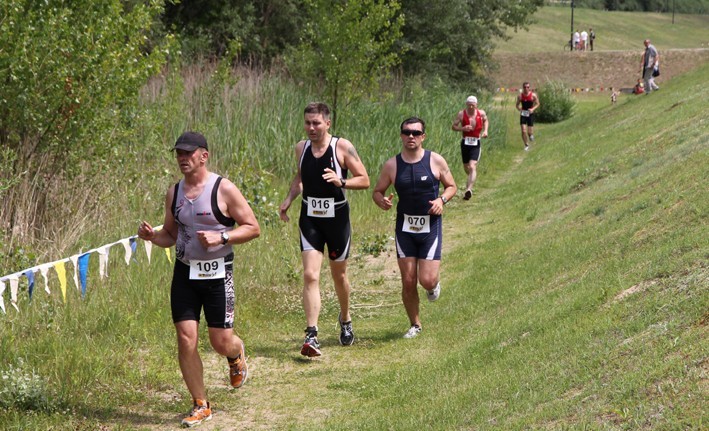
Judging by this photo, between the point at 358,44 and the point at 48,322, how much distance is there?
12.8 meters

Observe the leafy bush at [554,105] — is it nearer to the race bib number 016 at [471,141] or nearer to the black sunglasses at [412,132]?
the race bib number 016 at [471,141]

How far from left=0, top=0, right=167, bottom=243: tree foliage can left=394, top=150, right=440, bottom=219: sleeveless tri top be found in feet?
11.7

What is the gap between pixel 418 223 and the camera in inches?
352

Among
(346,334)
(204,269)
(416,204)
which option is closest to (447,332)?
(346,334)

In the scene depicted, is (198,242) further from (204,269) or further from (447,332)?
(447,332)

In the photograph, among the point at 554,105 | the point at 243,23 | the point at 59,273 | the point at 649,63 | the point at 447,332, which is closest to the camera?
the point at 59,273

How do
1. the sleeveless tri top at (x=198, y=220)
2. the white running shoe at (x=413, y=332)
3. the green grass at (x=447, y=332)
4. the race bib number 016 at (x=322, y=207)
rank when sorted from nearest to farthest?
the green grass at (x=447, y=332)
the sleeveless tri top at (x=198, y=220)
the race bib number 016 at (x=322, y=207)
the white running shoe at (x=413, y=332)

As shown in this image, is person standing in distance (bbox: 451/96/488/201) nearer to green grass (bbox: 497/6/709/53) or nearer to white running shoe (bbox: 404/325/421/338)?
white running shoe (bbox: 404/325/421/338)

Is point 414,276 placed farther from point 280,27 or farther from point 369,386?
point 280,27

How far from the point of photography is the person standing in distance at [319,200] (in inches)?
337

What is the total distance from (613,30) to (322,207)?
85.9m

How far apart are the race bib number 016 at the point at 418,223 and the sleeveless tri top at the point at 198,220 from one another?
8.20ft

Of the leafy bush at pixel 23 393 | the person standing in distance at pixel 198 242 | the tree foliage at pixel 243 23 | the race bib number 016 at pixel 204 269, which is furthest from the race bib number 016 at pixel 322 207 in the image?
the tree foliage at pixel 243 23

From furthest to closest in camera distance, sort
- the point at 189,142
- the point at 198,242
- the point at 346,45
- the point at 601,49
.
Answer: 1. the point at 601,49
2. the point at 346,45
3. the point at 198,242
4. the point at 189,142
